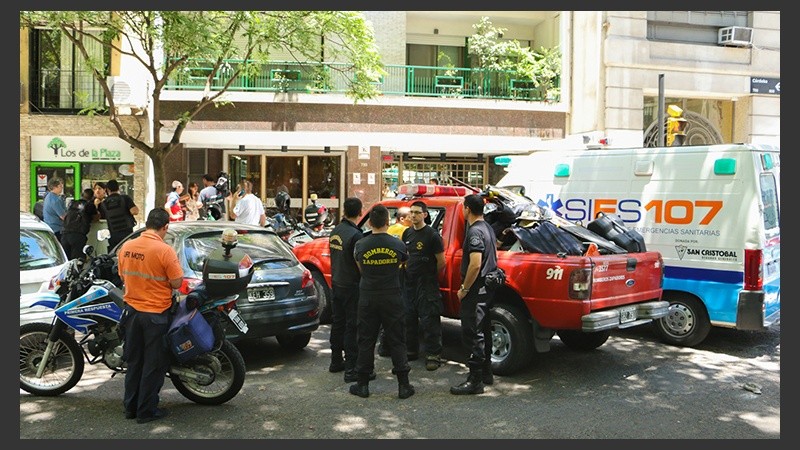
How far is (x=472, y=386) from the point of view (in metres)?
6.13

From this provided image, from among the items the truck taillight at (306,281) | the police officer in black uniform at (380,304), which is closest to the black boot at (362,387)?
the police officer in black uniform at (380,304)

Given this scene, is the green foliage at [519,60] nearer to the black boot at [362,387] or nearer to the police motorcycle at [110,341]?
the black boot at [362,387]

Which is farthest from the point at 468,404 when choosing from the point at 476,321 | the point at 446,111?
the point at 446,111

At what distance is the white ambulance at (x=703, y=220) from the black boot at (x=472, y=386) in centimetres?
317

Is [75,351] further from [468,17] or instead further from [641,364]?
[468,17]

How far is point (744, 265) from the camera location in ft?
24.0

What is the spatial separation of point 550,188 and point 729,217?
98.6 inches

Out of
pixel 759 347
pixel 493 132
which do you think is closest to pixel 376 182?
pixel 493 132

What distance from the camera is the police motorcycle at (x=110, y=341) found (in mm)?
5582

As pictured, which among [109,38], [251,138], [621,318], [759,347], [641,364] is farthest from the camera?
[251,138]

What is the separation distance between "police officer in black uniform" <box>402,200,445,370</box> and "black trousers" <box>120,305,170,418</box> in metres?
2.60

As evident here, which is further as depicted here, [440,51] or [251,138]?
[440,51]

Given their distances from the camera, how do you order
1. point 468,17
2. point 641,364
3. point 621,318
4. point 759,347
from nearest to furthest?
point 621,318
point 641,364
point 759,347
point 468,17

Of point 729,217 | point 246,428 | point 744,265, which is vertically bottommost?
point 246,428
